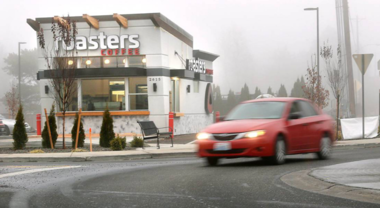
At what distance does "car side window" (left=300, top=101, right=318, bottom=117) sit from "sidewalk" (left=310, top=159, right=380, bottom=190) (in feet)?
7.96

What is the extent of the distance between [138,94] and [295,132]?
62.5 ft

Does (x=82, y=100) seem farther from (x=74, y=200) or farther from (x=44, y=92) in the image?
(x=74, y=200)

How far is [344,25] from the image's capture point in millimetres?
48625

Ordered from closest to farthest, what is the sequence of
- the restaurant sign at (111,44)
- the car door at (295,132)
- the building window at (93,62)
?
the car door at (295,132)
the restaurant sign at (111,44)
the building window at (93,62)

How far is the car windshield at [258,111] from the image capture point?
1382 cm

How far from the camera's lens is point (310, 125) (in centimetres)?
1453

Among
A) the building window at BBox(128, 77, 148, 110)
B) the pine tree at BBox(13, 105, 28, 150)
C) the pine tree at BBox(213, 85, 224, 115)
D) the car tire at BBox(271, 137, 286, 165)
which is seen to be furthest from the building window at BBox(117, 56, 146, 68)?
the pine tree at BBox(213, 85, 224, 115)

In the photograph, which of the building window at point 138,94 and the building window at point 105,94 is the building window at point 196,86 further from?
the building window at point 105,94

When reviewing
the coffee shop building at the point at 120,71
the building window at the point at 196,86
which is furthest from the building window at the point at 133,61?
the building window at the point at 196,86

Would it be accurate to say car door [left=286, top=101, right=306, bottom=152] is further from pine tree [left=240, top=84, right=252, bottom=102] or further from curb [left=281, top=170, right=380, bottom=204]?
pine tree [left=240, top=84, right=252, bottom=102]

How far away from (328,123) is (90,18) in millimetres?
18898

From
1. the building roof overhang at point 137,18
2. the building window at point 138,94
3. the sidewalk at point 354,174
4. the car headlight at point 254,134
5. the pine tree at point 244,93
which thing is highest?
the pine tree at point 244,93

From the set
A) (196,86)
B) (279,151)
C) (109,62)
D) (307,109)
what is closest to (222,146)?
(279,151)

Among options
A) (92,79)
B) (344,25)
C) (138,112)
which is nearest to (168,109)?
(138,112)
